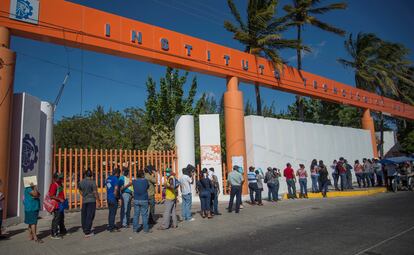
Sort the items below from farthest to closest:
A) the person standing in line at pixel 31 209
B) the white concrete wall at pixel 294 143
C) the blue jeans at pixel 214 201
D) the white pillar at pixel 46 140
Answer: the white concrete wall at pixel 294 143
the white pillar at pixel 46 140
the blue jeans at pixel 214 201
the person standing in line at pixel 31 209

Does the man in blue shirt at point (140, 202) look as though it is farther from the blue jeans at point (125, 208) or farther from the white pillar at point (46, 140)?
the white pillar at point (46, 140)

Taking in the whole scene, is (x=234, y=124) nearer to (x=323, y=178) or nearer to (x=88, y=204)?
(x=323, y=178)

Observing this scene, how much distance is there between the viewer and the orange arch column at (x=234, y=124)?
14.9 metres

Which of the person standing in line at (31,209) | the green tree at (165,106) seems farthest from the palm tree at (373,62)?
the person standing in line at (31,209)

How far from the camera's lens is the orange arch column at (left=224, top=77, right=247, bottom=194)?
14906 millimetres

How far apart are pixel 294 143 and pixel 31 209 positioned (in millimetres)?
14565

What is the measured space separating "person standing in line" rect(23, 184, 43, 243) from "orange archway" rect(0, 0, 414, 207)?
6.49ft

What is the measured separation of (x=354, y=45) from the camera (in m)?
26.9

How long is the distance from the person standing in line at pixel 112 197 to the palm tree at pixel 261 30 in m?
11.8

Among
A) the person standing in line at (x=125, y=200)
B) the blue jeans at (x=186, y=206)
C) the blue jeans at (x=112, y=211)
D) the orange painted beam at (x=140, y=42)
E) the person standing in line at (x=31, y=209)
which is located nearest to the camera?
the person standing in line at (x=31, y=209)

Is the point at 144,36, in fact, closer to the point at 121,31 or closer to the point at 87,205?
the point at 121,31

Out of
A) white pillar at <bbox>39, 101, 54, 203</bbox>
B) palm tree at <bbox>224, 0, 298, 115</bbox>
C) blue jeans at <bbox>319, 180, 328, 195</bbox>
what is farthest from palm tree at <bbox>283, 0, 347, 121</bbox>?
white pillar at <bbox>39, 101, 54, 203</bbox>

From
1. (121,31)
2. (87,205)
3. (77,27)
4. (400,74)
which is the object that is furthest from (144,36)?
(400,74)

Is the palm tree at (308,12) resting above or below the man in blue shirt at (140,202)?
above
